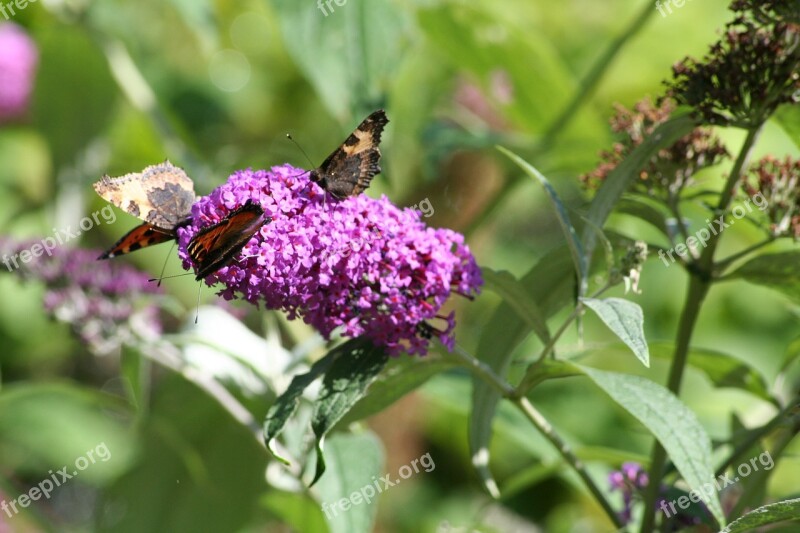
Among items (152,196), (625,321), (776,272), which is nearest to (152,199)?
(152,196)

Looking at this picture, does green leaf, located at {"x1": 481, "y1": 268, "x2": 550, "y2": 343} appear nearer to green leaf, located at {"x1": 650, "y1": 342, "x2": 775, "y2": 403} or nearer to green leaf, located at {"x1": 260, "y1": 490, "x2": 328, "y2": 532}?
green leaf, located at {"x1": 650, "y1": 342, "x2": 775, "y2": 403}

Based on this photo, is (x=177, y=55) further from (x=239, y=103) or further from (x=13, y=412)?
(x=13, y=412)

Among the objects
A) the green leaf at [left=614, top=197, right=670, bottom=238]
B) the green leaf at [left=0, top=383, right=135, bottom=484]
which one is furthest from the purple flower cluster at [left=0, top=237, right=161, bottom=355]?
the green leaf at [left=0, top=383, right=135, bottom=484]

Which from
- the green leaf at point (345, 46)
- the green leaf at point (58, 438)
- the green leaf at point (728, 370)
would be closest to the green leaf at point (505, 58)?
the green leaf at point (345, 46)

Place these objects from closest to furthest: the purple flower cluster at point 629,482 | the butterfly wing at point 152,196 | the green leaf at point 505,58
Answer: the butterfly wing at point 152,196 < the purple flower cluster at point 629,482 < the green leaf at point 505,58

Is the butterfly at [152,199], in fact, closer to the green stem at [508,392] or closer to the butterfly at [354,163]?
the butterfly at [354,163]
